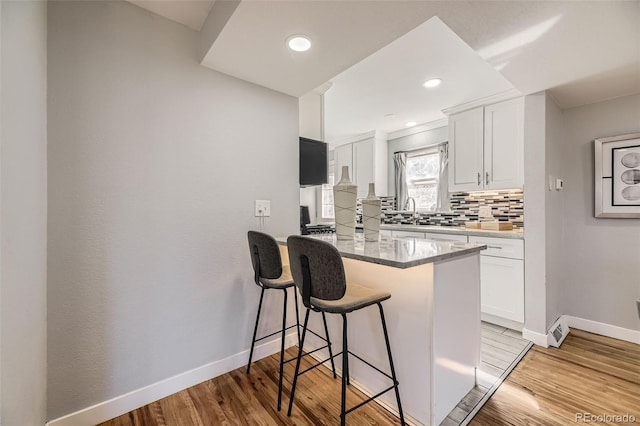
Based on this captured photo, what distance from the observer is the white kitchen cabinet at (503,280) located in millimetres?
2512

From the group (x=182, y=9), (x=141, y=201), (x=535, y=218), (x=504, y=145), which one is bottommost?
(x=535, y=218)

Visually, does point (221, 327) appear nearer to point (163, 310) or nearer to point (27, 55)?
point (163, 310)

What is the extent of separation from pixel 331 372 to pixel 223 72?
2.23 metres

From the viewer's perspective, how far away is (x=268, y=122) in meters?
2.15

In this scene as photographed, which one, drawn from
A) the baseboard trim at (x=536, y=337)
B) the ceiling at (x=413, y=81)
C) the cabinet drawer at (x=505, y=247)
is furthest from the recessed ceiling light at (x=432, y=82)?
the baseboard trim at (x=536, y=337)

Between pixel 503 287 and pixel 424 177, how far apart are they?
199 centimetres

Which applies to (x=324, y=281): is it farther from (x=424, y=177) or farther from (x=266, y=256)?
(x=424, y=177)

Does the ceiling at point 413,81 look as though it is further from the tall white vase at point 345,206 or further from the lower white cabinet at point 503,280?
the lower white cabinet at point 503,280

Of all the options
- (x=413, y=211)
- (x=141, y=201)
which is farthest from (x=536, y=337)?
(x=141, y=201)

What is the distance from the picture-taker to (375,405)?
1.58 metres

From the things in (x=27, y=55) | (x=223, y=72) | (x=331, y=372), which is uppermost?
(x=223, y=72)

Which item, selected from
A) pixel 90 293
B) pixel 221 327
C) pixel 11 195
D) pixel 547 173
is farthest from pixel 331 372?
pixel 547 173

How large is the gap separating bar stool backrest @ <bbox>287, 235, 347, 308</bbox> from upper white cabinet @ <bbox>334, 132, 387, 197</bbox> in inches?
127

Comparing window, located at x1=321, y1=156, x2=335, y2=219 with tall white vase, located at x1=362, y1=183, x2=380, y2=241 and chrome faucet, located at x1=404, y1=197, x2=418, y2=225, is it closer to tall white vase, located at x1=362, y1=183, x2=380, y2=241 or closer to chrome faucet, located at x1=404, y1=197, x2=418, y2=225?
chrome faucet, located at x1=404, y1=197, x2=418, y2=225
